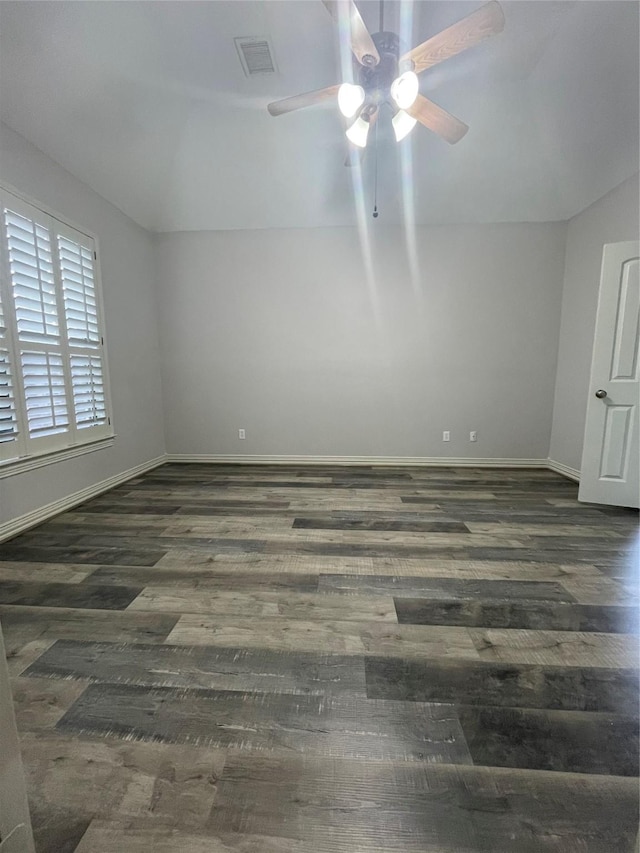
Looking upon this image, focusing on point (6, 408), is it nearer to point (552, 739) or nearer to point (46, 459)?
point (46, 459)

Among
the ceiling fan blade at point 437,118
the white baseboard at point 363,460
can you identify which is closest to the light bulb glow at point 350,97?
the ceiling fan blade at point 437,118

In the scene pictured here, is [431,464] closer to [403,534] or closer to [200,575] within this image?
[403,534]

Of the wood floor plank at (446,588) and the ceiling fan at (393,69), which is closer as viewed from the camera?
the ceiling fan at (393,69)

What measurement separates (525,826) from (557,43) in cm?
389

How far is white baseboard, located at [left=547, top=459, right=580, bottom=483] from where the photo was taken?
12.2ft

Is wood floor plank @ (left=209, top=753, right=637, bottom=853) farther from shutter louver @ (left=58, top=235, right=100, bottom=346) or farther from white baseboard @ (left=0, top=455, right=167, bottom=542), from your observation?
shutter louver @ (left=58, top=235, right=100, bottom=346)

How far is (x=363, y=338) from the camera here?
4195 millimetres

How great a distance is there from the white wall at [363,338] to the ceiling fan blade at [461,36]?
2232 millimetres

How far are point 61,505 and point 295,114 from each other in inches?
147

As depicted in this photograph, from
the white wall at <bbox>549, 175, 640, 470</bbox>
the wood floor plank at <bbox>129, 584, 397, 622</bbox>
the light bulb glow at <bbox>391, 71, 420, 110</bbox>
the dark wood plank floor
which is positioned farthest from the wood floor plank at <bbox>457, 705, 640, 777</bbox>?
the white wall at <bbox>549, 175, 640, 470</bbox>

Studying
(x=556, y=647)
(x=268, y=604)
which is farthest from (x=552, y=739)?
(x=268, y=604)

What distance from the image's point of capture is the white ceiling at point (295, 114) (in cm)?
211

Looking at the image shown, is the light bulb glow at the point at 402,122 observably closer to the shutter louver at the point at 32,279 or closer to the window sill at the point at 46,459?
the shutter louver at the point at 32,279

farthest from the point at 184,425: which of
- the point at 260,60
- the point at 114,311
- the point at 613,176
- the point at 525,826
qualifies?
the point at 613,176
